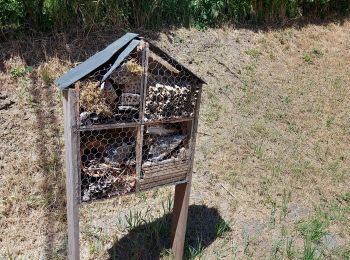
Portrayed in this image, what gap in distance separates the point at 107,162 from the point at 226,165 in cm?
232

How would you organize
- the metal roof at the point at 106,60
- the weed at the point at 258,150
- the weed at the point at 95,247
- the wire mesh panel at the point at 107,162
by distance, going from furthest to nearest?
1. the weed at the point at 258,150
2. the weed at the point at 95,247
3. the wire mesh panel at the point at 107,162
4. the metal roof at the point at 106,60

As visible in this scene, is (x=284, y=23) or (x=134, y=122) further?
(x=284, y=23)

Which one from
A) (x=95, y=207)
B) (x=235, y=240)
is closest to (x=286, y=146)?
(x=235, y=240)

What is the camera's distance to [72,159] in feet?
9.64

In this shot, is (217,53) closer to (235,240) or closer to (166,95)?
(235,240)

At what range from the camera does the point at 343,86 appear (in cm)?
729

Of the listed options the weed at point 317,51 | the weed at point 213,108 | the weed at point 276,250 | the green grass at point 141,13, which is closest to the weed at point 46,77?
the green grass at point 141,13

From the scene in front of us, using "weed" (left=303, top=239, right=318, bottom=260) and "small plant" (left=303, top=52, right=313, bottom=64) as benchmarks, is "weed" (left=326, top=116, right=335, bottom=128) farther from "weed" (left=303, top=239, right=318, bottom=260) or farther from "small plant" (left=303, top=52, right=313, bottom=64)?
"weed" (left=303, top=239, right=318, bottom=260)

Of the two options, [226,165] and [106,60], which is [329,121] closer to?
[226,165]

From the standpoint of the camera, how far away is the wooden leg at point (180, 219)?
3722mm

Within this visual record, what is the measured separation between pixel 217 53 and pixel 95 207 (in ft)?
11.7

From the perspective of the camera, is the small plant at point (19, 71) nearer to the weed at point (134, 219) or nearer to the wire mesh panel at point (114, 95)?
the weed at point (134, 219)

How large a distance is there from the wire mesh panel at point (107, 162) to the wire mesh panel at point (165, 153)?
0.11 m

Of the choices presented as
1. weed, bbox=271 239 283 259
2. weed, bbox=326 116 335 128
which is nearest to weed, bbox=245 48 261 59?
weed, bbox=326 116 335 128
